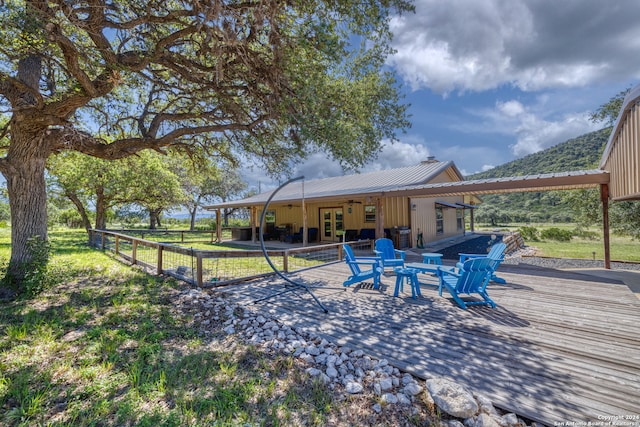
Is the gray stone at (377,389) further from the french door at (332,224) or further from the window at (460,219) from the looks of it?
the window at (460,219)

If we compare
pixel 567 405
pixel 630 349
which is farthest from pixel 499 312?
pixel 567 405

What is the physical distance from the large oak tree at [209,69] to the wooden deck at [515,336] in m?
3.51

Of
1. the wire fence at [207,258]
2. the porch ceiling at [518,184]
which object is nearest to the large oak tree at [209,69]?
the wire fence at [207,258]

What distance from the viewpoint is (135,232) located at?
17391 millimetres

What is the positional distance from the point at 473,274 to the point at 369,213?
953 cm

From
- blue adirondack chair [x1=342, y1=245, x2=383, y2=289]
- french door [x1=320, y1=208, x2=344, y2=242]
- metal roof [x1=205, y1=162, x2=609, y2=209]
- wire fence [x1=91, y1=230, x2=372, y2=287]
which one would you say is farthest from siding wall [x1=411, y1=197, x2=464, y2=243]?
blue adirondack chair [x1=342, y1=245, x2=383, y2=289]

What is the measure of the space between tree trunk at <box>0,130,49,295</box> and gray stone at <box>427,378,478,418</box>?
7.31 metres

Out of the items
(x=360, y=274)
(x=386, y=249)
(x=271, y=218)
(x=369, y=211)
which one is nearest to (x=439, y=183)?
(x=369, y=211)

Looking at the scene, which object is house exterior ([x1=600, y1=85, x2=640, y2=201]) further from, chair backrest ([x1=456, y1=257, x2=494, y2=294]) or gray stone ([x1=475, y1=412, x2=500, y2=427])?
gray stone ([x1=475, y1=412, x2=500, y2=427])

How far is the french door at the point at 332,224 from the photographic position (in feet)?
48.4

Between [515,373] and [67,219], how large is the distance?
4972 centimetres

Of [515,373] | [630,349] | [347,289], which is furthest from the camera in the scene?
[347,289]

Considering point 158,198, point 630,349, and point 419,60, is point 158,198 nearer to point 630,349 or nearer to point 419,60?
point 419,60

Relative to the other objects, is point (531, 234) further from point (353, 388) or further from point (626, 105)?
point (353, 388)
